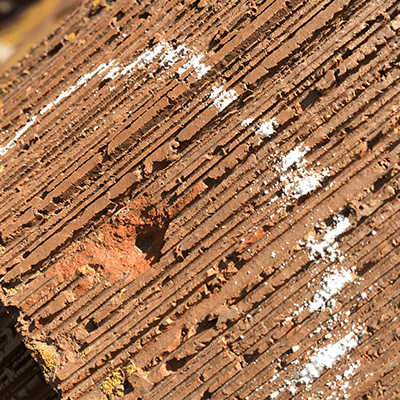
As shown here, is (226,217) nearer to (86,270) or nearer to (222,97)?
(222,97)

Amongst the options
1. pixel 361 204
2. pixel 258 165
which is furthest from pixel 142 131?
pixel 361 204

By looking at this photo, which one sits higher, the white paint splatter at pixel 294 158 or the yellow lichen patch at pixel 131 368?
the white paint splatter at pixel 294 158

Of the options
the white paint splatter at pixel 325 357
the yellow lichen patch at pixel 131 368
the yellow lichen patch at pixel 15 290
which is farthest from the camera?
the yellow lichen patch at pixel 15 290

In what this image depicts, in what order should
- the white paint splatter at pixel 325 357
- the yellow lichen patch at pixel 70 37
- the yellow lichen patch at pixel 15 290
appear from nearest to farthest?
1. the white paint splatter at pixel 325 357
2. the yellow lichen patch at pixel 15 290
3. the yellow lichen patch at pixel 70 37

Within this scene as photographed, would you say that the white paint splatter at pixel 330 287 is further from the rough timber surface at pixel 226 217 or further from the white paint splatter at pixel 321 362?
the white paint splatter at pixel 321 362

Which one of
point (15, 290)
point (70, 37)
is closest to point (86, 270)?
point (15, 290)

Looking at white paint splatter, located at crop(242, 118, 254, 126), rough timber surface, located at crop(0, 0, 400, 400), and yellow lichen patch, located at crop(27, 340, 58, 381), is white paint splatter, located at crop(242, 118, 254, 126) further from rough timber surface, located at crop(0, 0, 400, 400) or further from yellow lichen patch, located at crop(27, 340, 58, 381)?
yellow lichen patch, located at crop(27, 340, 58, 381)

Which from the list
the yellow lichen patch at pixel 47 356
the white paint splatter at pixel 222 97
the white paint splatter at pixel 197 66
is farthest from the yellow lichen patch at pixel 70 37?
the yellow lichen patch at pixel 47 356
